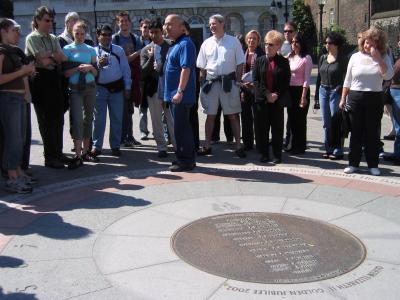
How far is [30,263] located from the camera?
14.1 ft

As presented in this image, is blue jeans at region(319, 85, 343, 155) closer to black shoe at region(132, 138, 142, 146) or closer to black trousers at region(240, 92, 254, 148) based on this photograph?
black trousers at region(240, 92, 254, 148)

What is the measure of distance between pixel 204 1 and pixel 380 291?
49.0 m

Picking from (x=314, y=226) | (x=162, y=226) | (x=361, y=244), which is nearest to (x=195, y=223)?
(x=162, y=226)

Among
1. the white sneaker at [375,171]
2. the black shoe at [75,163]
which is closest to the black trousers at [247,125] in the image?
the white sneaker at [375,171]

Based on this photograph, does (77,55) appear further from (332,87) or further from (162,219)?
(332,87)

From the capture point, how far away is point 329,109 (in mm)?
8266

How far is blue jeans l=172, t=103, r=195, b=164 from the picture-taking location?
24.1 feet

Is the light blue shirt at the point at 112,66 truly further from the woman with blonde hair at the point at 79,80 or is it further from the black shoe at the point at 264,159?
the black shoe at the point at 264,159

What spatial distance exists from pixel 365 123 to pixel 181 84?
99.3 inches

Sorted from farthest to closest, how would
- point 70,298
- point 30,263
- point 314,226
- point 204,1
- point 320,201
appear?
1. point 204,1
2. point 320,201
3. point 314,226
4. point 30,263
5. point 70,298

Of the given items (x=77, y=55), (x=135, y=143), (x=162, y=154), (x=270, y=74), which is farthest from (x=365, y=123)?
(x=135, y=143)

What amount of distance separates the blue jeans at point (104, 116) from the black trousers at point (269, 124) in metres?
2.25

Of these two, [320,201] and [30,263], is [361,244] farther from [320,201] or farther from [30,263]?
[30,263]

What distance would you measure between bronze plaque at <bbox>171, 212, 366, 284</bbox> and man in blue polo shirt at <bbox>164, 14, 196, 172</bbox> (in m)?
A: 2.19
